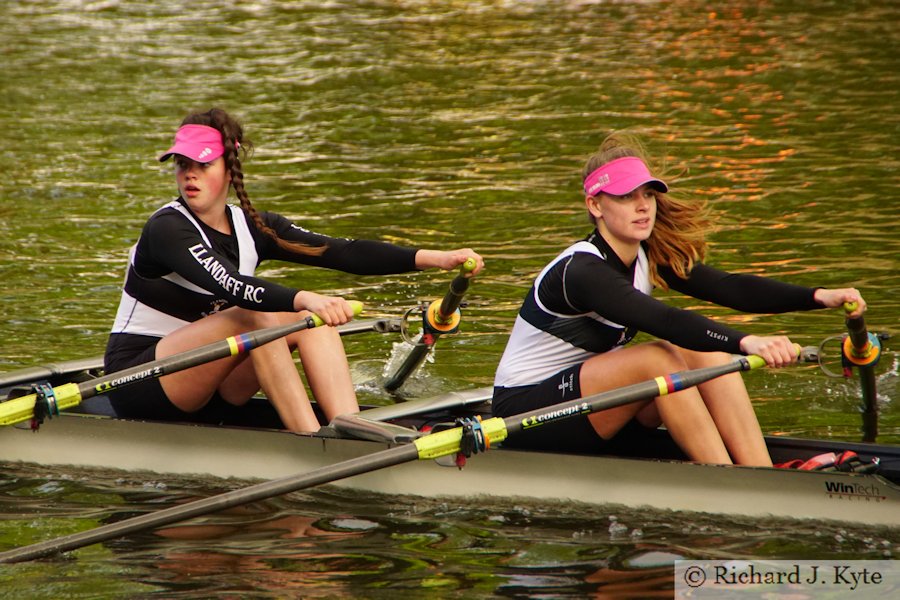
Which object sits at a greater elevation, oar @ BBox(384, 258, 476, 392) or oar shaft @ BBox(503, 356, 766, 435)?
oar @ BBox(384, 258, 476, 392)

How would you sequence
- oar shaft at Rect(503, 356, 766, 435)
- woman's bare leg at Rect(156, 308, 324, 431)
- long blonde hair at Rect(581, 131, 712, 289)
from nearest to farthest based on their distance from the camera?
1. oar shaft at Rect(503, 356, 766, 435)
2. long blonde hair at Rect(581, 131, 712, 289)
3. woman's bare leg at Rect(156, 308, 324, 431)

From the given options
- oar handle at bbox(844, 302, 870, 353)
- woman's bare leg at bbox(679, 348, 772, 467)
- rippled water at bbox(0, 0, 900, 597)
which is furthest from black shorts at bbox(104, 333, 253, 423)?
oar handle at bbox(844, 302, 870, 353)

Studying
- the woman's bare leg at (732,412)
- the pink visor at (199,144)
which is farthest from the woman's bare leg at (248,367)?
the woman's bare leg at (732,412)

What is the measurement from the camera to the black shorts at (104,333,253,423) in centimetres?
677

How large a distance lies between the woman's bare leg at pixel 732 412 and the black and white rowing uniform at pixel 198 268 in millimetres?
1748

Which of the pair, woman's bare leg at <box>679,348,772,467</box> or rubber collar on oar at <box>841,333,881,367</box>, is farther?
rubber collar on oar at <box>841,333,881,367</box>

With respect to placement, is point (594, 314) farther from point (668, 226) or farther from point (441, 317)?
point (441, 317)

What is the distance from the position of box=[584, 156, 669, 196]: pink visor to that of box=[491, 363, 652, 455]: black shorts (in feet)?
2.59

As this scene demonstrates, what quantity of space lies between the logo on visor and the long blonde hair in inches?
3.4

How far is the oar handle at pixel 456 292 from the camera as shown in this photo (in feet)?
22.3

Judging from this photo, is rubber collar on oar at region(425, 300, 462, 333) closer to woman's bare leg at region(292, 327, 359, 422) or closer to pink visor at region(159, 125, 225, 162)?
woman's bare leg at region(292, 327, 359, 422)

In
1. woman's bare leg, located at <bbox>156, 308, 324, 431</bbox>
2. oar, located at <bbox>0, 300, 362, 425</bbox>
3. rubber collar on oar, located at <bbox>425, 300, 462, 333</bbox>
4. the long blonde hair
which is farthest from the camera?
rubber collar on oar, located at <bbox>425, 300, 462, 333</bbox>

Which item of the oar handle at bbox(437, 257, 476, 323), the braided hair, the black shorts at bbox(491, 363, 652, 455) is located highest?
the braided hair

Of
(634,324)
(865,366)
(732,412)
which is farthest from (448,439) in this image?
(865,366)
